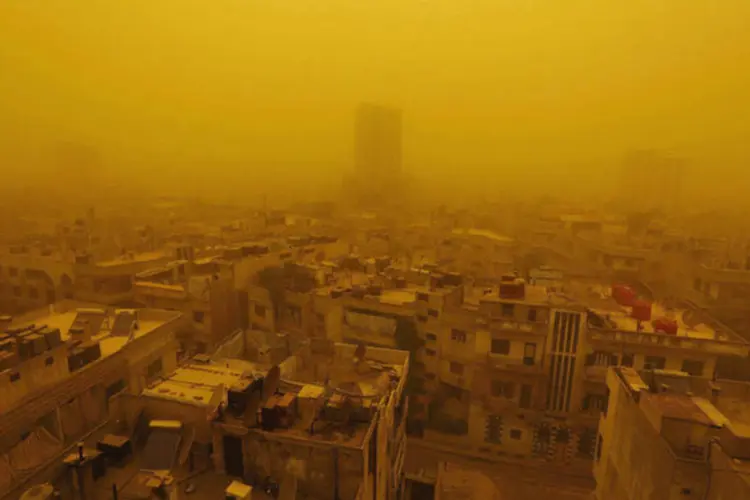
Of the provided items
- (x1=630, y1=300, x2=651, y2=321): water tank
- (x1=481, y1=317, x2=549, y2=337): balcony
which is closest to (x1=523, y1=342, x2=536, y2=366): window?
(x1=481, y1=317, x2=549, y2=337): balcony

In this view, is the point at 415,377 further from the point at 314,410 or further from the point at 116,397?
the point at 116,397

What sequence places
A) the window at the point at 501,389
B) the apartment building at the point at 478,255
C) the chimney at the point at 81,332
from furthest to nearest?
the apartment building at the point at 478,255 → the window at the point at 501,389 → the chimney at the point at 81,332

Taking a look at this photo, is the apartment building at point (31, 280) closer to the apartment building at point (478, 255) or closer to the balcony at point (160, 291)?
the balcony at point (160, 291)

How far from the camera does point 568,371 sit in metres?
15.6

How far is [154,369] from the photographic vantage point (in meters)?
14.2

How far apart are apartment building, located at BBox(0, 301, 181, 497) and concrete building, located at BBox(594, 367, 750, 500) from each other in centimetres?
1098

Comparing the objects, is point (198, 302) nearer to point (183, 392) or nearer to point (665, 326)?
point (183, 392)

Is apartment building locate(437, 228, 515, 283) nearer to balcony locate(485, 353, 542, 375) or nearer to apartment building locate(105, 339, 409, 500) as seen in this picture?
balcony locate(485, 353, 542, 375)

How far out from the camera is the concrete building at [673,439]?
7695 millimetres

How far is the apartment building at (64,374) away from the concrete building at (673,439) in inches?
432

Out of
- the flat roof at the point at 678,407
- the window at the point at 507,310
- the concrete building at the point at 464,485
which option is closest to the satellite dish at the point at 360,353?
the concrete building at the point at 464,485

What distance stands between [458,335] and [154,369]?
34.8 ft

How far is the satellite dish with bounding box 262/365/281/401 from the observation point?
9070mm

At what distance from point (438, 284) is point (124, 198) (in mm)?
30174
